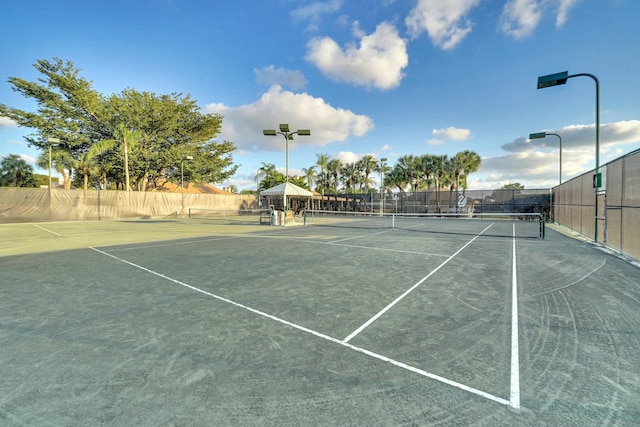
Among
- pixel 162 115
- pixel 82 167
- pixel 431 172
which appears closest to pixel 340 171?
pixel 431 172

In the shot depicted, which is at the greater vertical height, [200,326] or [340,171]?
[340,171]

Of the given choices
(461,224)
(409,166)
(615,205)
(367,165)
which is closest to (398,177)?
(409,166)

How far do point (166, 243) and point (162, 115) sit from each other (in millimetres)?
39440

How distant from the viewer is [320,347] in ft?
11.1

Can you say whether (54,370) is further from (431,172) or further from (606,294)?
(431,172)

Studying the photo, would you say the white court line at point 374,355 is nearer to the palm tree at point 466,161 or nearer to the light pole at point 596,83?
the light pole at point 596,83

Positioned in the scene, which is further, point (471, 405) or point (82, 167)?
point (82, 167)

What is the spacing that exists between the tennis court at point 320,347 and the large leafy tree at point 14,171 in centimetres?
6119

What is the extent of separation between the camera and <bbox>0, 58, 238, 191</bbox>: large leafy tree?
37.2m

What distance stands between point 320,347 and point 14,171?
6913 cm

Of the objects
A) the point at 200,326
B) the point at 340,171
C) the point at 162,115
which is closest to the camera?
the point at 200,326

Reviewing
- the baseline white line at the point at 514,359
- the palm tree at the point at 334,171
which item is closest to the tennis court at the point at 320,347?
the baseline white line at the point at 514,359

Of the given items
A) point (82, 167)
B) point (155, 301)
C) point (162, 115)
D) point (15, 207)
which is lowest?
point (155, 301)

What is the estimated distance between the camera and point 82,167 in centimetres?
4066
